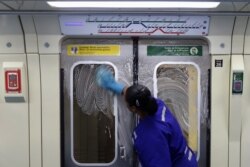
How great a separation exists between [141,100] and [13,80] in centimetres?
135

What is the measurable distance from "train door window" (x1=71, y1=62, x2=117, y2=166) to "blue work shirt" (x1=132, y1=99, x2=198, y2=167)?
0.56m

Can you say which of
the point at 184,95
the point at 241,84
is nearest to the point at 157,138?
the point at 184,95

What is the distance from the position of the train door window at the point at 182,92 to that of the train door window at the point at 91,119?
0.51 metres

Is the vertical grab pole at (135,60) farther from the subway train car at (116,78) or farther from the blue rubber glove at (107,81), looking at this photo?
the blue rubber glove at (107,81)

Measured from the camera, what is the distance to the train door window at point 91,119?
12.8 ft

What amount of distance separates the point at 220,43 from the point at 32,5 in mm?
1861

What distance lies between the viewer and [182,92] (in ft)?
12.8

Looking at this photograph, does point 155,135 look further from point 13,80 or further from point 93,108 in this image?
point 13,80

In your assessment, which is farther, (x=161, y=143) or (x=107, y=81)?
(x=107, y=81)

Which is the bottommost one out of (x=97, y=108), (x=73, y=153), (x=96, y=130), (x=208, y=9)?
(x=73, y=153)

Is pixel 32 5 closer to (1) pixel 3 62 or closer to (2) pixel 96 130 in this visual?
(1) pixel 3 62

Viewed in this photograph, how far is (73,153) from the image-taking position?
12.9ft

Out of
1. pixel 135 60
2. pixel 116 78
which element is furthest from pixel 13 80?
pixel 135 60

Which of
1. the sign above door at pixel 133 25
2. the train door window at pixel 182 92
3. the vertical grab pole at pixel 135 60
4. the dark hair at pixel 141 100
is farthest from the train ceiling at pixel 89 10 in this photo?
the dark hair at pixel 141 100
